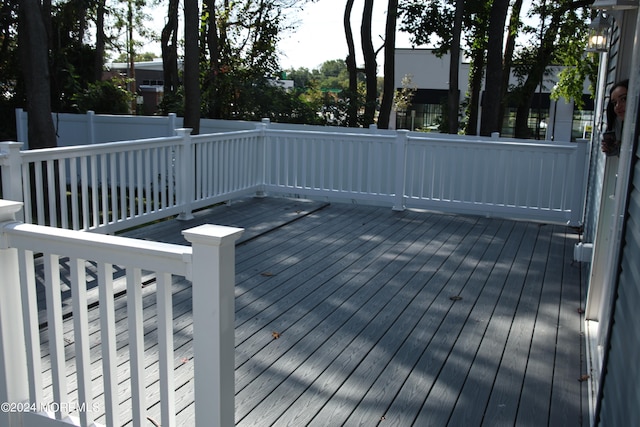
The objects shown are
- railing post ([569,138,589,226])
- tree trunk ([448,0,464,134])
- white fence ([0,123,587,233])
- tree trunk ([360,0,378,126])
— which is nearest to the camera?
white fence ([0,123,587,233])

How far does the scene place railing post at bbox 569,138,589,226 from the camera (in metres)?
6.79

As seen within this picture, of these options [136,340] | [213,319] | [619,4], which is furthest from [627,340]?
[619,4]

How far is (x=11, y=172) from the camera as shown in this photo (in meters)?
4.69

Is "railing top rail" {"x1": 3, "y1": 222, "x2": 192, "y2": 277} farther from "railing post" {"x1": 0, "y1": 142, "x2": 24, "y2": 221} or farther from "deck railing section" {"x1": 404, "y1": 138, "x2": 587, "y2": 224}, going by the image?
"deck railing section" {"x1": 404, "y1": 138, "x2": 587, "y2": 224}

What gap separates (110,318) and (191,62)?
7.41m

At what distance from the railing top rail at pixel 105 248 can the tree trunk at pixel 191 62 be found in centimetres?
709

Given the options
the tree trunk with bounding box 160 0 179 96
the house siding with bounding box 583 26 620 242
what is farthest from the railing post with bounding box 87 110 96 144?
the house siding with bounding box 583 26 620 242

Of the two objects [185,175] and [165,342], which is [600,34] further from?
[165,342]

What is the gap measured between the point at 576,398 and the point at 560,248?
10.6ft

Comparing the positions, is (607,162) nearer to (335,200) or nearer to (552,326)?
(552,326)

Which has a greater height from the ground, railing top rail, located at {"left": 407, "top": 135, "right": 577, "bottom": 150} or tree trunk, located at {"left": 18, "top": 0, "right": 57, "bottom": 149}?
tree trunk, located at {"left": 18, "top": 0, "right": 57, "bottom": 149}

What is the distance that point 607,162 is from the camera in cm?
405

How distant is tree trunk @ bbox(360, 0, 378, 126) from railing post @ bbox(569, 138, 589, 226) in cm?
758

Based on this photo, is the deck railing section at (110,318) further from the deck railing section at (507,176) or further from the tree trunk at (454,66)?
the tree trunk at (454,66)
